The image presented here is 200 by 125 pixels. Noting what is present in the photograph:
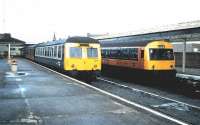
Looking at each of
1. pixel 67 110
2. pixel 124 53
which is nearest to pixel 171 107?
pixel 67 110

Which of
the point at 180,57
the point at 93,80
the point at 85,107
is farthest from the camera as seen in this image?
the point at 180,57

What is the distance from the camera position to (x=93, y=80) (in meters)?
23.3

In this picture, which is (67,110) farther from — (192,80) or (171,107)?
(192,80)

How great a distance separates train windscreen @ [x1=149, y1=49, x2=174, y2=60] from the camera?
2214 cm

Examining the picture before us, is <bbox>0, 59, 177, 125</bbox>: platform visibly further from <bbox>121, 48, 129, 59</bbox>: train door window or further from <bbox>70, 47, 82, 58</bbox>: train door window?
<bbox>121, 48, 129, 59</bbox>: train door window

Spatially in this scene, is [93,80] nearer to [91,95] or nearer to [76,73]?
[76,73]

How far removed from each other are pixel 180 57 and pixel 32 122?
3416cm

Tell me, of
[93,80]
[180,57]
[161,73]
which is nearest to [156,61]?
[161,73]

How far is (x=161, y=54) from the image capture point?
890 inches

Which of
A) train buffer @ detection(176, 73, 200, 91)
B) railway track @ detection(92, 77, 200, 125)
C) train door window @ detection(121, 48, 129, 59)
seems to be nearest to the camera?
railway track @ detection(92, 77, 200, 125)

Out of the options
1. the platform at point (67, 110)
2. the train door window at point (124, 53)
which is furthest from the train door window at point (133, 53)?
the platform at point (67, 110)

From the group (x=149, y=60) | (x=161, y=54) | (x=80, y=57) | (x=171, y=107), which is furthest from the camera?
(x=161, y=54)

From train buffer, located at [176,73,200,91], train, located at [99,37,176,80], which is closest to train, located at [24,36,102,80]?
train, located at [99,37,176,80]

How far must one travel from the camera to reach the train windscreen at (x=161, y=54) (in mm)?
22141
